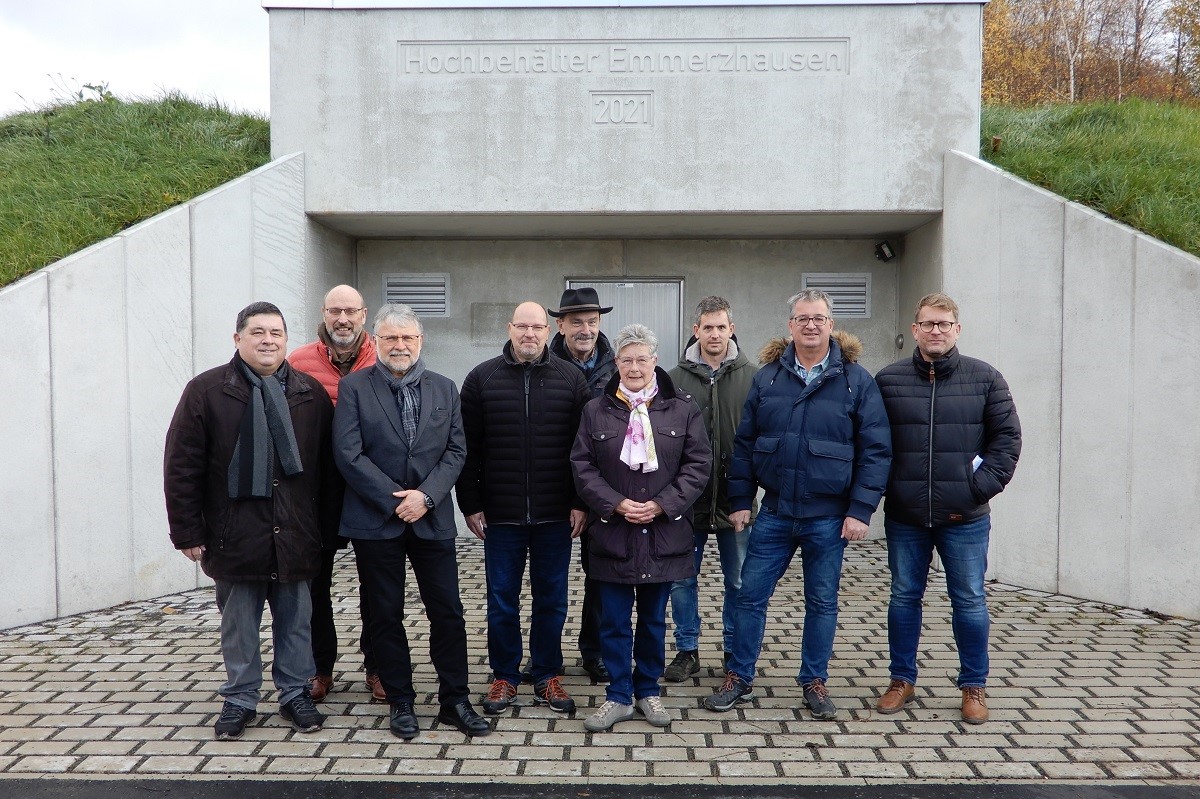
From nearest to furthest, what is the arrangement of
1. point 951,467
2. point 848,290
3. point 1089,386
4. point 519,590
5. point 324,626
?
1. point 951,467
2. point 519,590
3. point 324,626
4. point 1089,386
5. point 848,290

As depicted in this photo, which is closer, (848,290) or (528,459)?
(528,459)

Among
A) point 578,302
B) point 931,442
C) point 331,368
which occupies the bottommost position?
point 931,442

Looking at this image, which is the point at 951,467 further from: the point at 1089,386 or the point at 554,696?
the point at 1089,386

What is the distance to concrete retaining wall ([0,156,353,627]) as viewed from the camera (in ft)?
20.6

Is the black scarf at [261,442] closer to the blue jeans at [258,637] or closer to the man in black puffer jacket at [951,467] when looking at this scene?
the blue jeans at [258,637]

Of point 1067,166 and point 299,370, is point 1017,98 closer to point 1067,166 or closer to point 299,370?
point 1067,166

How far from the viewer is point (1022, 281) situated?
725 cm

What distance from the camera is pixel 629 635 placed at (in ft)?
14.9

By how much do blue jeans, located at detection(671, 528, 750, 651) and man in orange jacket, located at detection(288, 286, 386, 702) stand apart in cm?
165

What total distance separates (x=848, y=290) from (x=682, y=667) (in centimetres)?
541

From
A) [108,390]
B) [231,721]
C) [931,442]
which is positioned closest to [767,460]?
[931,442]

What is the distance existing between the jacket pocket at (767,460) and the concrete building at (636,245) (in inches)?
133

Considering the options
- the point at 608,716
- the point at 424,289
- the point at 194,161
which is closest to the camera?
the point at 608,716

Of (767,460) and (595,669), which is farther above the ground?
(767,460)
